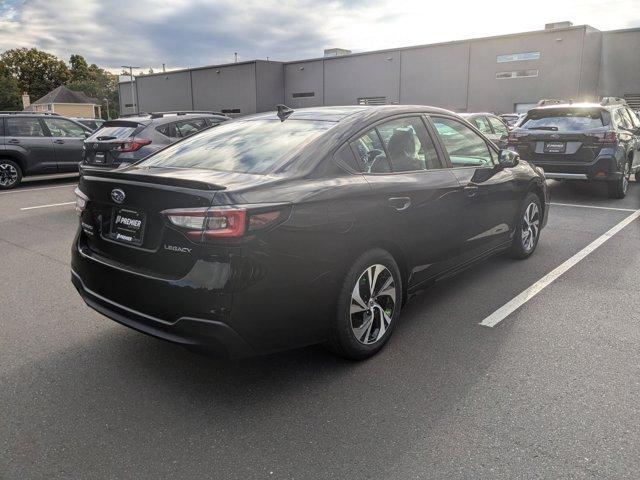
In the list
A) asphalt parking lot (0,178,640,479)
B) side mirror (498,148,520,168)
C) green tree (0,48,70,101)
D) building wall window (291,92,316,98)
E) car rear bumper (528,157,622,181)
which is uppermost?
green tree (0,48,70,101)

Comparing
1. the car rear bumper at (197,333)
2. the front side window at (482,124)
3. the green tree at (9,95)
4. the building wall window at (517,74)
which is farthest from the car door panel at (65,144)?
the green tree at (9,95)

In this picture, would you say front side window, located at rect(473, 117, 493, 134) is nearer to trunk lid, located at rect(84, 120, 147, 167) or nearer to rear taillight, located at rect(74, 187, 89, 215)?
trunk lid, located at rect(84, 120, 147, 167)

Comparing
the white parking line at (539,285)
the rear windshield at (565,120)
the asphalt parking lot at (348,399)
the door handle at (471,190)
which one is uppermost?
the rear windshield at (565,120)

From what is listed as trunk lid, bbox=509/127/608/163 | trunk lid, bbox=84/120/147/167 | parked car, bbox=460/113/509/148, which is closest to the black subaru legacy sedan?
trunk lid, bbox=84/120/147/167

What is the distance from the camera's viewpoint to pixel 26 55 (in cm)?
10462

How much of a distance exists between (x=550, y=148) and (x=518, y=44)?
1024 inches

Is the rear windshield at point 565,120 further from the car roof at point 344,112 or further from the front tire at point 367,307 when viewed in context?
the front tire at point 367,307

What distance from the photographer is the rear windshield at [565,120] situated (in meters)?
9.26

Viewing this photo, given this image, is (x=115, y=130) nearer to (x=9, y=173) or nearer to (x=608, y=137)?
(x=9, y=173)

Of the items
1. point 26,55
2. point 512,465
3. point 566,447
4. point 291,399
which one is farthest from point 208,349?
point 26,55

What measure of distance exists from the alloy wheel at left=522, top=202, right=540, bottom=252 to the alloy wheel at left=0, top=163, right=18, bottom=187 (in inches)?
444

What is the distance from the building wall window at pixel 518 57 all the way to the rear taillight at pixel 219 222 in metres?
33.2

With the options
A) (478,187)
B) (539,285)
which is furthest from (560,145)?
(478,187)

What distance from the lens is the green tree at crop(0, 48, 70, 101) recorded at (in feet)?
339
